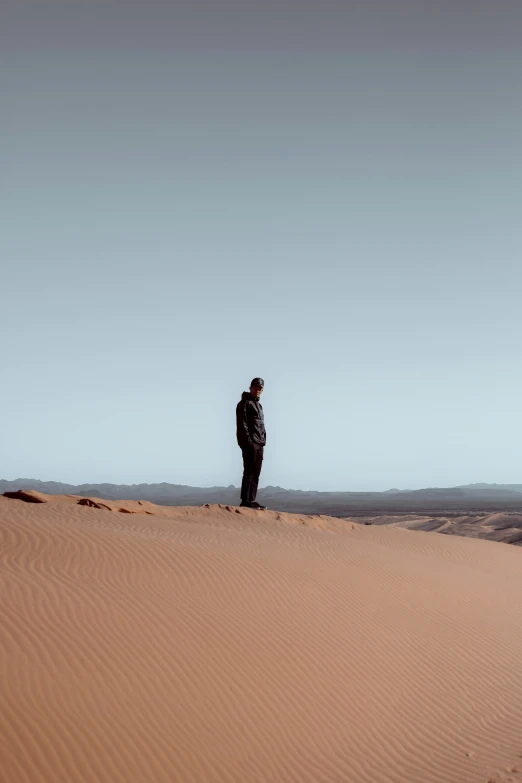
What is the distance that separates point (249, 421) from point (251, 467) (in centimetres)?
101

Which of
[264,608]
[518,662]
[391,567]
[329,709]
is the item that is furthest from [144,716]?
[391,567]

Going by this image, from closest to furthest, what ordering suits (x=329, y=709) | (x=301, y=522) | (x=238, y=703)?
(x=238, y=703), (x=329, y=709), (x=301, y=522)

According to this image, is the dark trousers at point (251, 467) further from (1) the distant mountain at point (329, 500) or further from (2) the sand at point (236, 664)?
(1) the distant mountain at point (329, 500)

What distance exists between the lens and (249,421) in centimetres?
1569

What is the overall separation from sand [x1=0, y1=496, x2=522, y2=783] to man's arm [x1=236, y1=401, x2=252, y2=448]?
13.7ft

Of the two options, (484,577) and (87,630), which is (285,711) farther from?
Answer: (484,577)

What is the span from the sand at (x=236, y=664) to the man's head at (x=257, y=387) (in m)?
4.72

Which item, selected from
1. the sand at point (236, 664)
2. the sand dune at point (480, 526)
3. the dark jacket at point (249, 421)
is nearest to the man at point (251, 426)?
the dark jacket at point (249, 421)

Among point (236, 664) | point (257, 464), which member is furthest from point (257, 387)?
point (236, 664)

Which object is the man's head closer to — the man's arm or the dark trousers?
the man's arm

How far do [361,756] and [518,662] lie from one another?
3.95 metres

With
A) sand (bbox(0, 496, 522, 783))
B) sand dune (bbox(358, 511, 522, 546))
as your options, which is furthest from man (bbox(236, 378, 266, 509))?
sand dune (bbox(358, 511, 522, 546))

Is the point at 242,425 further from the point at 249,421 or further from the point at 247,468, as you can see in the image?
the point at 247,468

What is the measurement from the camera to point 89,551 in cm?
899
